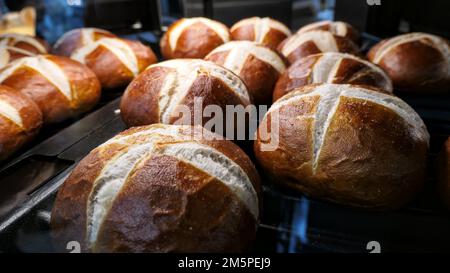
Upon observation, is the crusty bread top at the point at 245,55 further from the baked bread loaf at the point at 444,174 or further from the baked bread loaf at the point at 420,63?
the baked bread loaf at the point at 444,174

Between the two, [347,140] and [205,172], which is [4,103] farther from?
[347,140]

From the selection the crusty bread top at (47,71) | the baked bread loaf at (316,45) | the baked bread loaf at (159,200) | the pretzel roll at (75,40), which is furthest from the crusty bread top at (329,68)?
the pretzel roll at (75,40)

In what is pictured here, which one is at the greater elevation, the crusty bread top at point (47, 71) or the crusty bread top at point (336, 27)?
the crusty bread top at point (336, 27)

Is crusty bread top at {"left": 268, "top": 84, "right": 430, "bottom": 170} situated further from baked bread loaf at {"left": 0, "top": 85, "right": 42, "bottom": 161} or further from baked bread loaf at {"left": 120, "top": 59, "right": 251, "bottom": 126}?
baked bread loaf at {"left": 0, "top": 85, "right": 42, "bottom": 161}

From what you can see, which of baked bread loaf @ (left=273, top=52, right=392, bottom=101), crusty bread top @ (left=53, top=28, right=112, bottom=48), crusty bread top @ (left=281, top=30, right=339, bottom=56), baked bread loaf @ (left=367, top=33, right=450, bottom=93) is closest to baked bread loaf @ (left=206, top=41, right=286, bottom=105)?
baked bread loaf @ (left=273, top=52, right=392, bottom=101)

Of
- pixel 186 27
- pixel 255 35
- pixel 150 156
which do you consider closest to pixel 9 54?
pixel 186 27

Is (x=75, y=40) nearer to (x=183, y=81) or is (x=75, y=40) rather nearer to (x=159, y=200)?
(x=183, y=81)
